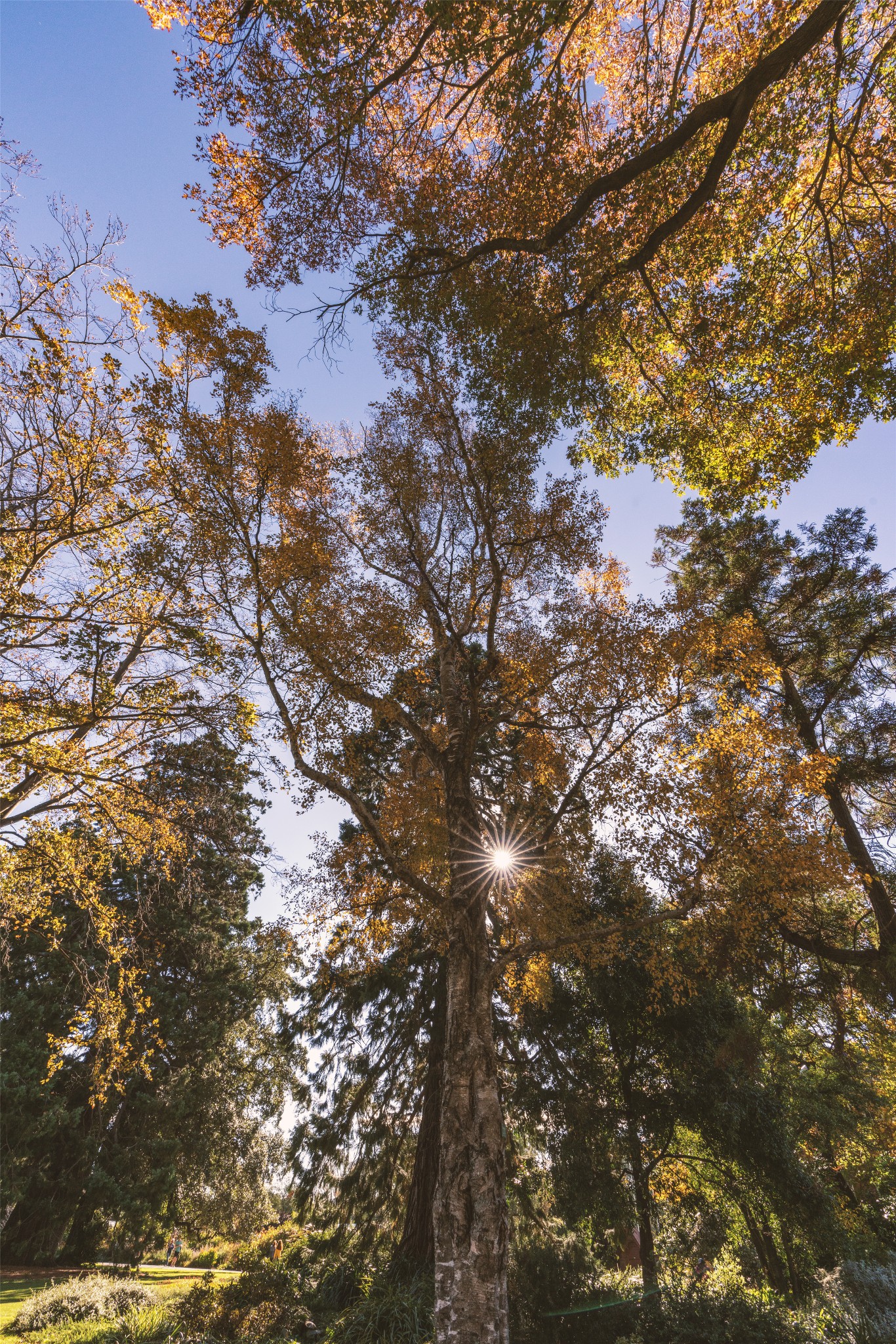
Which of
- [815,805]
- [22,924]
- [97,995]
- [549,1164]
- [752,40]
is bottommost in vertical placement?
[549,1164]

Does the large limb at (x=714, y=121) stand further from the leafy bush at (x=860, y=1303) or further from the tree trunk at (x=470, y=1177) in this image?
the leafy bush at (x=860, y=1303)

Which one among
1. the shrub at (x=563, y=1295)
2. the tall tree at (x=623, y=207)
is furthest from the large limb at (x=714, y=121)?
the shrub at (x=563, y=1295)

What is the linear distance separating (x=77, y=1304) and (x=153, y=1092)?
756cm

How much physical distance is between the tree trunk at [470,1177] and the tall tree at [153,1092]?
8255mm

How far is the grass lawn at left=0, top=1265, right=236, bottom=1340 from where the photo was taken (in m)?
9.61

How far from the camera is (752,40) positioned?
5.83m

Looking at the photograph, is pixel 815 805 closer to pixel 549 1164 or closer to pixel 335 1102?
pixel 549 1164

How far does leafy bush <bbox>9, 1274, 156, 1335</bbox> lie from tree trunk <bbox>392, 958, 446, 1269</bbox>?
5071mm

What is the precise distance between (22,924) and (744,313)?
12.5 m

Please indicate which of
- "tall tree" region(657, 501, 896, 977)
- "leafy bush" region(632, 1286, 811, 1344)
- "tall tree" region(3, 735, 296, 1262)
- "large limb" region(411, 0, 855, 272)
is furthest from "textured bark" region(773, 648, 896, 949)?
"tall tree" region(3, 735, 296, 1262)

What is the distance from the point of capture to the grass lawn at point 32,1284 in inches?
378

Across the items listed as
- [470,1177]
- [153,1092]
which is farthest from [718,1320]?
[153,1092]

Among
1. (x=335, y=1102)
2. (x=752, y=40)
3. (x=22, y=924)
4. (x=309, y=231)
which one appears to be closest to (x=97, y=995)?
(x=22, y=924)

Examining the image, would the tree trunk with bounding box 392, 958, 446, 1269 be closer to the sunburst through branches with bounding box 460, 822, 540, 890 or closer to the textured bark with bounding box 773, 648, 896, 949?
the sunburst through branches with bounding box 460, 822, 540, 890
